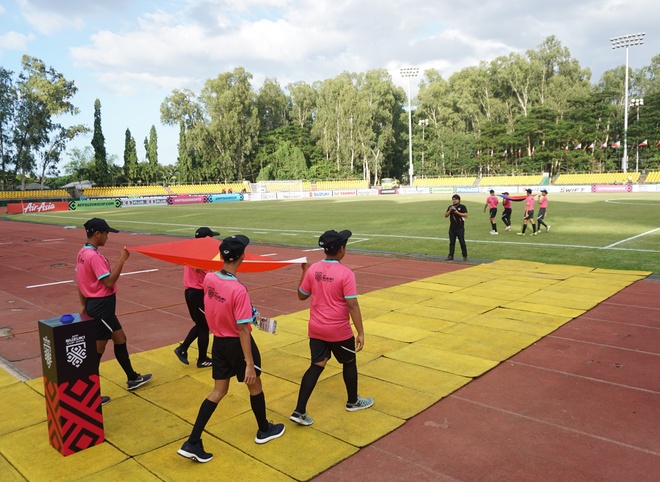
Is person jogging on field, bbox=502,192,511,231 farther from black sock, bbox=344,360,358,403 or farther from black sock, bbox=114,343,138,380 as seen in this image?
black sock, bbox=114,343,138,380

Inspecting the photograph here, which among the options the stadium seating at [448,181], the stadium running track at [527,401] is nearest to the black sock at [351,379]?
the stadium running track at [527,401]

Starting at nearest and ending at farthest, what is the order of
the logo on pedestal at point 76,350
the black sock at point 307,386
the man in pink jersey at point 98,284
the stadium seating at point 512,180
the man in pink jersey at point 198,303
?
the logo on pedestal at point 76,350
the black sock at point 307,386
the man in pink jersey at point 98,284
the man in pink jersey at point 198,303
the stadium seating at point 512,180

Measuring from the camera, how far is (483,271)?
554 inches

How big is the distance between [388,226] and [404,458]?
22.3m

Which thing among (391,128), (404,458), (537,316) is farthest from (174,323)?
A: (391,128)

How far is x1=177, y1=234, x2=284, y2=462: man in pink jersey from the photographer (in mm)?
4547

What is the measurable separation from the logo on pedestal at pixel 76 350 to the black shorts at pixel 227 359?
4.27ft

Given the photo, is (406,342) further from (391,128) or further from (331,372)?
(391,128)

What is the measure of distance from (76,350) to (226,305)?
5.29ft

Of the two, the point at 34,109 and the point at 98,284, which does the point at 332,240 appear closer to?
the point at 98,284

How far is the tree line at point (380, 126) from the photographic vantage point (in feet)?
235

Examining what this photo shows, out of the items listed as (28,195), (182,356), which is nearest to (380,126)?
(28,195)

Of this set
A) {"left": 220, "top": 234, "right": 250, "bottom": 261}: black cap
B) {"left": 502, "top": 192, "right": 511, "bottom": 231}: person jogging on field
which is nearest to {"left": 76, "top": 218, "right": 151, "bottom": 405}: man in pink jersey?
{"left": 220, "top": 234, "right": 250, "bottom": 261}: black cap

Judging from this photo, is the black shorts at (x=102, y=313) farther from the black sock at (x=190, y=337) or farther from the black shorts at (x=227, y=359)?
the black shorts at (x=227, y=359)
